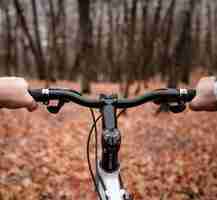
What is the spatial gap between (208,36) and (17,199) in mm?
39844

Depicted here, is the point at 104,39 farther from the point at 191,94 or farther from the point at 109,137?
the point at 109,137

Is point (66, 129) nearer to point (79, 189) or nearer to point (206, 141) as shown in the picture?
→ point (206, 141)

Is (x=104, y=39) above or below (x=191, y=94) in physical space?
below

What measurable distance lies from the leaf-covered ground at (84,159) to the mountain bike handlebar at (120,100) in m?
4.19

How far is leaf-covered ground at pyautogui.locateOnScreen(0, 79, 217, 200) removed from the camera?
6.95 meters

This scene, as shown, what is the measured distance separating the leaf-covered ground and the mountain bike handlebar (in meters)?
4.19

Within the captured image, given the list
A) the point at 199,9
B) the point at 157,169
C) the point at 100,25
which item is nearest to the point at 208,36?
the point at 199,9

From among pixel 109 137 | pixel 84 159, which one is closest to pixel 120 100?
pixel 109 137

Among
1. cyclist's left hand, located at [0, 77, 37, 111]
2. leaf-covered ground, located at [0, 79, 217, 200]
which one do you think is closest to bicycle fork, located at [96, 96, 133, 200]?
cyclist's left hand, located at [0, 77, 37, 111]

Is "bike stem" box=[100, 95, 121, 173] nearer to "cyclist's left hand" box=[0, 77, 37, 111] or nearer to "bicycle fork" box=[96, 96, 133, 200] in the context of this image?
"bicycle fork" box=[96, 96, 133, 200]

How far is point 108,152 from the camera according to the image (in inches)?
92.2

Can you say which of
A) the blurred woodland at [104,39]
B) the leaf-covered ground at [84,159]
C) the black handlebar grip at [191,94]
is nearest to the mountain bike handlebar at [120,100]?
the black handlebar grip at [191,94]

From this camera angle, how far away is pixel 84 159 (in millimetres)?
8648

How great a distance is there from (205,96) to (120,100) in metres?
0.49
